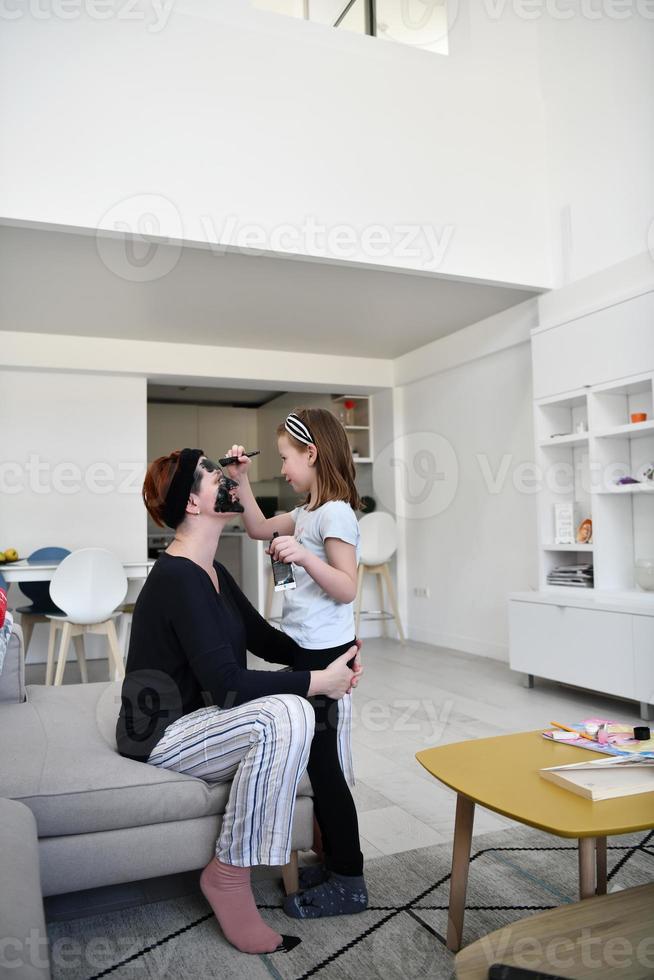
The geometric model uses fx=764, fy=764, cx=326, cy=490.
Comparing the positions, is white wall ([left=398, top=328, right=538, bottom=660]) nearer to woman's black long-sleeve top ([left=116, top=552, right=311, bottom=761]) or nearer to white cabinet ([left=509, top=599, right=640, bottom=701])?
white cabinet ([left=509, top=599, right=640, bottom=701])

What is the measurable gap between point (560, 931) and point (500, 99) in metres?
4.87

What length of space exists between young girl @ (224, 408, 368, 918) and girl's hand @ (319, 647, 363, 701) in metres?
0.10

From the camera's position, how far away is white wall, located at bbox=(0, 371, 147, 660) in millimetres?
5949

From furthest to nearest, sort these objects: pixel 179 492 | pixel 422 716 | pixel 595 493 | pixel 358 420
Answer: pixel 358 420 → pixel 595 493 → pixel 422 716 → pixel 179 492

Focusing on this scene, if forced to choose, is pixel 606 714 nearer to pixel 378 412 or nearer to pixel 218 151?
pixel 218 151

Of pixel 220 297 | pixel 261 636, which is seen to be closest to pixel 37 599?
pixel 220 297

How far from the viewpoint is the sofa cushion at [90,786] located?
1.69m

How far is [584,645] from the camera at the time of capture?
4117 millimetres

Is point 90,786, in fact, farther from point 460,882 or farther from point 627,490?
point 627,490

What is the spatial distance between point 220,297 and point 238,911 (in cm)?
404

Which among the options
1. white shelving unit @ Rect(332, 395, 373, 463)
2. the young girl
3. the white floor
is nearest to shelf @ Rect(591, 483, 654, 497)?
the white floor

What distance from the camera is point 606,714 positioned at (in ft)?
12.8

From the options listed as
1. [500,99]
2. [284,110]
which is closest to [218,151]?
[284,110]
